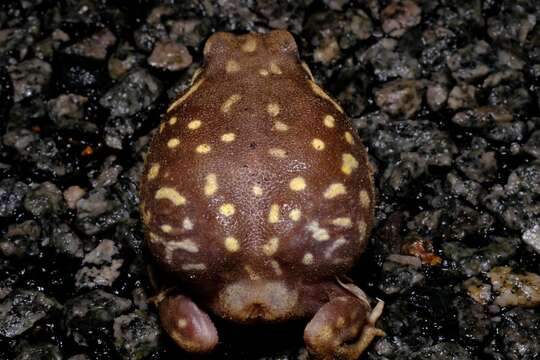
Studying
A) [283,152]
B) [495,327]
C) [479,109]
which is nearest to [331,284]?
[283,152]

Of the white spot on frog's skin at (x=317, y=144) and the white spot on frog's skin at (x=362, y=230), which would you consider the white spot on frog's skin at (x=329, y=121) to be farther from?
the white spot on frog's skin at (x=362, y=230)

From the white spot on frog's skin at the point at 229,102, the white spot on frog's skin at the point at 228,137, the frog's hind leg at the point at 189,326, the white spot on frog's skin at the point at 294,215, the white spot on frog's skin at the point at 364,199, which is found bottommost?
the frog's hind leg at the point at 189,326

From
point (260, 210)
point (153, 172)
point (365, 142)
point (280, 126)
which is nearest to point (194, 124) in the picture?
point (153, 172)

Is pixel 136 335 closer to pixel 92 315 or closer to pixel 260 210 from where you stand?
pixel 92 315

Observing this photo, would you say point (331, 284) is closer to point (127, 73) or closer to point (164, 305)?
point (164, 305)

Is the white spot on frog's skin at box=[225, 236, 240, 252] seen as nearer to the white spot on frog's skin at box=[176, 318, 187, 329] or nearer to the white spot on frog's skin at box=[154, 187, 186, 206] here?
the white spot on frog's skin at box=[154, 187, 186, 206]

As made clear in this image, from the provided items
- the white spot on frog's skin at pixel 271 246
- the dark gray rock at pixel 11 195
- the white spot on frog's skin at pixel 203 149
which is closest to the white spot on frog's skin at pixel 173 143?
the white spot on frog's skin at pixel 203 149
